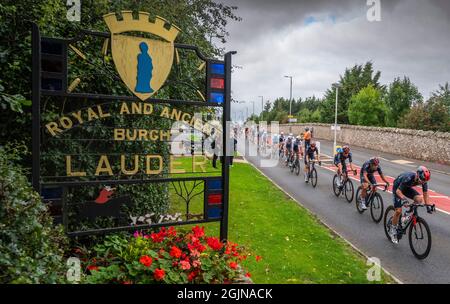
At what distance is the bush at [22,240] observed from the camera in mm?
2686

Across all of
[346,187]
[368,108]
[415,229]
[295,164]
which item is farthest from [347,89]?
[415,229]

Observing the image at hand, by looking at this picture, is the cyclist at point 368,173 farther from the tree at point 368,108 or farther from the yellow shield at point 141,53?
the tree at point 368,108

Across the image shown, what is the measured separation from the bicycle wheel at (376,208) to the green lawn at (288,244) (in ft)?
5.65

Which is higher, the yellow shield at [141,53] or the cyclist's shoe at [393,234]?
the yellow shield at [141,53]

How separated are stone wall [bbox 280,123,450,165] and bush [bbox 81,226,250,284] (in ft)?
86.5

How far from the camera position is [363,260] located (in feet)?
22.6

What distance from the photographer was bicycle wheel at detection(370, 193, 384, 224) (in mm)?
9898

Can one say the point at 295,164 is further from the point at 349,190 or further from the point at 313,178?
the point at 349,190

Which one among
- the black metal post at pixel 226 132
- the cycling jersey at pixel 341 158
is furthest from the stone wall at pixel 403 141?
the black metal post at pixel 226 132

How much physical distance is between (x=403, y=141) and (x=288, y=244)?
2737 cm

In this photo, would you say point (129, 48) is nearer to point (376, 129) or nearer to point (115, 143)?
point (115, 143)

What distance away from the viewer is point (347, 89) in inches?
2329
